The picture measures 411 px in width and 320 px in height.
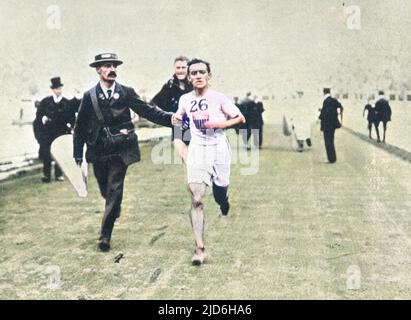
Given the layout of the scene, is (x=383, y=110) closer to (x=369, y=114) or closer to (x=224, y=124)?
(x=369, y=114)

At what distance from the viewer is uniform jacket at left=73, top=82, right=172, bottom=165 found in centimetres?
538


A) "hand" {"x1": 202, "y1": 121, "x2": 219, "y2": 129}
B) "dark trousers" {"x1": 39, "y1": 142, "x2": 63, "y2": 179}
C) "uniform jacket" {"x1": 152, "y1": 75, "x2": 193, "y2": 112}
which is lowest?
"dark trousers" {"x1": 39, "y1": 142, "x2": 63, "y2": 179}

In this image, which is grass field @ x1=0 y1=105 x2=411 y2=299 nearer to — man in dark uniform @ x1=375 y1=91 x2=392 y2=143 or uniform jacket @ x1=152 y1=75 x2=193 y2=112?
man in dark uniform @ x1=375 y1=91 x2=392 y2=143

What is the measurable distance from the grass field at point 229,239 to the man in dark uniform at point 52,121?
0.43m

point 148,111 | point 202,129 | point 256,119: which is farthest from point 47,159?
point 202,129

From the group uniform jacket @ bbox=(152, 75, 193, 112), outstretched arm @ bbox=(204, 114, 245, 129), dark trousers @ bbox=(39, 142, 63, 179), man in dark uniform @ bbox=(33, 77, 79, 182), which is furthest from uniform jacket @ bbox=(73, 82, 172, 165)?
dark trousers @ bbox=(39, 142, 63, 179)

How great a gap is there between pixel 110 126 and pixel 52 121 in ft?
11.4

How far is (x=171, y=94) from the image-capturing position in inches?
244

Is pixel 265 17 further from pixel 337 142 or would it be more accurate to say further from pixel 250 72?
pixel 337 142

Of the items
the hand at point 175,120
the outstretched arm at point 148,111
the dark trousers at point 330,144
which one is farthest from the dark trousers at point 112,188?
the dark trousers at point 330,144

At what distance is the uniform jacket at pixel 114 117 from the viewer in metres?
5.38
